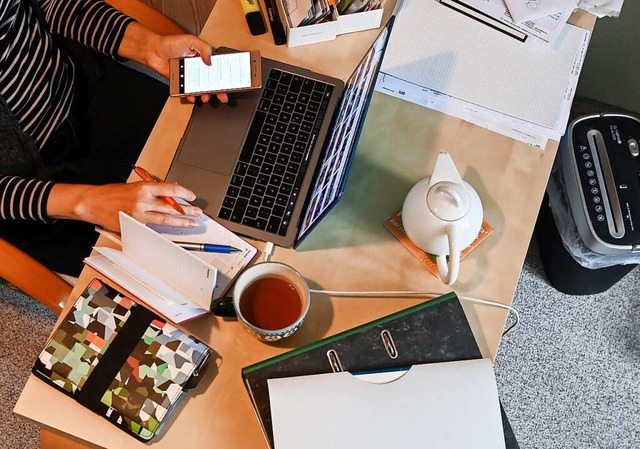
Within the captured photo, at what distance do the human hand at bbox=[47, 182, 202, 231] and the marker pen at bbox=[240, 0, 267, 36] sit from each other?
1.13 feet

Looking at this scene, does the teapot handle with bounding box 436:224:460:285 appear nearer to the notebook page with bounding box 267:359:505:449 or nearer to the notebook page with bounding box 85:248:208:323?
the notebook page with bounding box 267:359:505:449

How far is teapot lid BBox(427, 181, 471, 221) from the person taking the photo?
2.70 feet

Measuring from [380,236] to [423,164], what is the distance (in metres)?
0.15

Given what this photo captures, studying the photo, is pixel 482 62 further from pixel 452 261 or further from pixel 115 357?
pixel 115 357

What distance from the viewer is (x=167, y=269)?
2.80ft

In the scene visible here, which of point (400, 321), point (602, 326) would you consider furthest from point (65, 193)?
point (602, 326)

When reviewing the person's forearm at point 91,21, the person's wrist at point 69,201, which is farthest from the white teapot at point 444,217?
the person's forearm at point 91,21

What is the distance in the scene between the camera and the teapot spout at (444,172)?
87 centimetres

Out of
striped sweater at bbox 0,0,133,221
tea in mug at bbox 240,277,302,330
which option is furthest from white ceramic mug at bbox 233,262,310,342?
striped sweater at bbox 0,0,133,221

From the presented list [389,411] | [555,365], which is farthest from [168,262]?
[555,365]

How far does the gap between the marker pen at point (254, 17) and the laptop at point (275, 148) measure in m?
0.07

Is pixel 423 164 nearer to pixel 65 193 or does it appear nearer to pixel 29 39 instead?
pixel 65 193

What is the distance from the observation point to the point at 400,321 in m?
0.85

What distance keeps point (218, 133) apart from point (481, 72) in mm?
462
